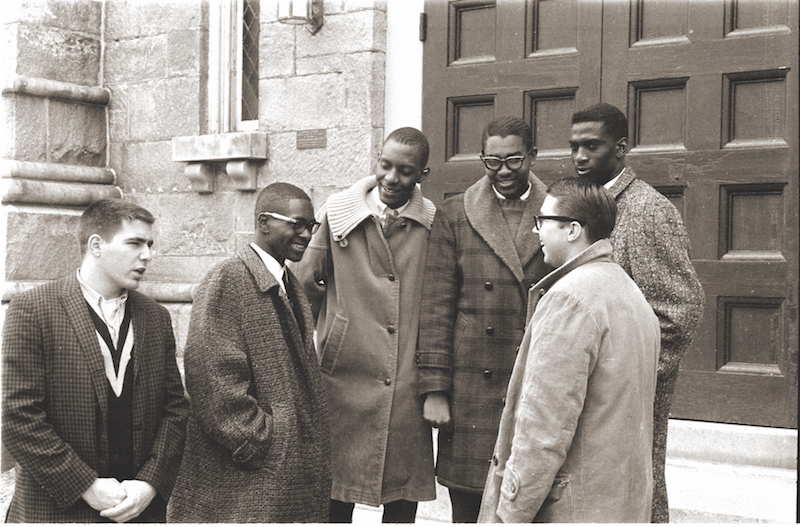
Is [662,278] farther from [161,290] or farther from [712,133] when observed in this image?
[161,290]

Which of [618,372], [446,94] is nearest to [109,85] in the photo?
[446,94]

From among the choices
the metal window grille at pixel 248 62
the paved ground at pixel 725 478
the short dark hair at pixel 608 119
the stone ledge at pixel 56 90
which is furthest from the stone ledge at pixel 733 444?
the stone ledge at pixel 56 90

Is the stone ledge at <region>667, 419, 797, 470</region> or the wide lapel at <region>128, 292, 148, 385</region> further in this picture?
the stone ledge at <region>667, 419, 797, 470</region>

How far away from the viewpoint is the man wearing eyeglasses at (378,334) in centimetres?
397

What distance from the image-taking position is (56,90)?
23.5 ft

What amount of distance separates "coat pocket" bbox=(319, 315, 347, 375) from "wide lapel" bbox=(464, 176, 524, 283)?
68cm

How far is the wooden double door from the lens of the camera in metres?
4.94

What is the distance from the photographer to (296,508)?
358 centimetres

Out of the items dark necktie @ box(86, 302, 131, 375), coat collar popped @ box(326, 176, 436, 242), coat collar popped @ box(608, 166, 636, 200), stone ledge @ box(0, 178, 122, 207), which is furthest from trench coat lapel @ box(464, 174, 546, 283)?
stone ledge @ box(0, 178, 122, 207)

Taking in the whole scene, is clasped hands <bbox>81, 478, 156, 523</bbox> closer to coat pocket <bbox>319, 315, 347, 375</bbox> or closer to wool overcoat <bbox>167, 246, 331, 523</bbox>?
wool overcoat <bbox>167, 246, 331, 523</bbox>

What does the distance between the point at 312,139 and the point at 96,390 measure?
3461 mm

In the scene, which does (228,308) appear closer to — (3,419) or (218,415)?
(218,415)

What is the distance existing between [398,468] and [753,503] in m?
1.67

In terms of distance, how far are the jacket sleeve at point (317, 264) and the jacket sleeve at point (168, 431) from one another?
0.70 meters
